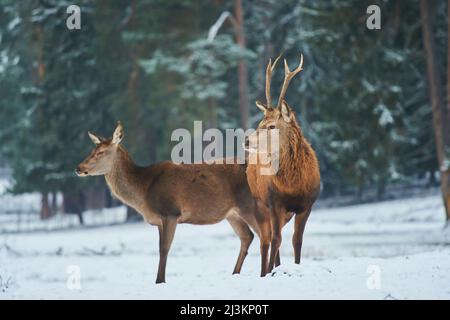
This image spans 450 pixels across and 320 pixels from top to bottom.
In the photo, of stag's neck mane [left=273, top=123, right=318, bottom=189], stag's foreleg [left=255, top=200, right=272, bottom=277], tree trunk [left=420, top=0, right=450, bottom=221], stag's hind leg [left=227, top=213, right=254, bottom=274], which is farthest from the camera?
tree trunk [left=420, top=0, right=450, bottom=221]

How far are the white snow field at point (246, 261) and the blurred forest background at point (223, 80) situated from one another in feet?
8.93

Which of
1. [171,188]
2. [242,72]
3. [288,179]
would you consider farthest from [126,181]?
[242,72]

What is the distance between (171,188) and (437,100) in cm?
1411

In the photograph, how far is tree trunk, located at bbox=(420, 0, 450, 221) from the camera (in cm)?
2273

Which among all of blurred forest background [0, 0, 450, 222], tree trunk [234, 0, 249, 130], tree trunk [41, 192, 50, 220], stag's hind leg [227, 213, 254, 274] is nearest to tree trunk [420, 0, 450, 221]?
blurred forest background [0, 0, 450, 222]

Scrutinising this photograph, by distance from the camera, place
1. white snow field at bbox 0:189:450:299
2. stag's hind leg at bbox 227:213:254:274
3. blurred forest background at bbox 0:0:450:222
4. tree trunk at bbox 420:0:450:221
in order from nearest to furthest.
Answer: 1. white snow field at bbox 0:189:450:299
2. stag's hind leg at bbox 227:213:254:274
3. tree trunk at bbox 420:0:450:221
4. blurred forest background at bbox 0:0:450:222

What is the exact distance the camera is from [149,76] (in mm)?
31188

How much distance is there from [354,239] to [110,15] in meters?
14.5

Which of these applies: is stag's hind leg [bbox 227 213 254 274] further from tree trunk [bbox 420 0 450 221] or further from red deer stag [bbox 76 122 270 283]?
tree trunk [bbox 420 0 450 221]

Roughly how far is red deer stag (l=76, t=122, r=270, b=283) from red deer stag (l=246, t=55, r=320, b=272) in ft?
3.62

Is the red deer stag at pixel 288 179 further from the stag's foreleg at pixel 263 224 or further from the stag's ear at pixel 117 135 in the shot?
the stag's ear at pixel 117 135

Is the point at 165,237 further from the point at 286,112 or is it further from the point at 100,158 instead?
the point at 286,112
